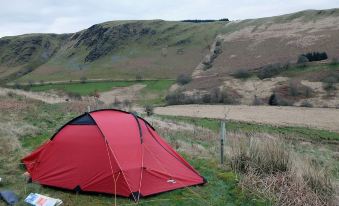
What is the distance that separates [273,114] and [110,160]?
31299mm

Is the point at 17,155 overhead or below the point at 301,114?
overhead

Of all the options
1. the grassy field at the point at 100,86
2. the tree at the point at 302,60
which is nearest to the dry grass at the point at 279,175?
the tree at the point at 302,60

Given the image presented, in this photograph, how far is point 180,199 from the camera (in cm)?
816

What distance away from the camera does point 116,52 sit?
4385 inches

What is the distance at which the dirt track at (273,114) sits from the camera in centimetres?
3344

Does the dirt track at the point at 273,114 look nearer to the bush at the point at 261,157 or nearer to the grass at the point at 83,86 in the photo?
the bush at the point at 261,157

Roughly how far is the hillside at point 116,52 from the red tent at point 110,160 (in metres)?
73.7

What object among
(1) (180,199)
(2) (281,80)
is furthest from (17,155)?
(2) (281,80)

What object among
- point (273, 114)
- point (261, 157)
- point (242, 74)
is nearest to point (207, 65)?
point (242, 74)

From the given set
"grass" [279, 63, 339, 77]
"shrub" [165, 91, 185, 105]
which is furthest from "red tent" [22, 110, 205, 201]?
"grass" [279, 63, 339, 77]

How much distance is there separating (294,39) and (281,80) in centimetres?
2448

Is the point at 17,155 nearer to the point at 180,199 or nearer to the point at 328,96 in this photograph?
the point at 180,199

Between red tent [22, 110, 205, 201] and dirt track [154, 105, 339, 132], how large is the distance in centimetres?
2417

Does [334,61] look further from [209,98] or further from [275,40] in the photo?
[275,40]
